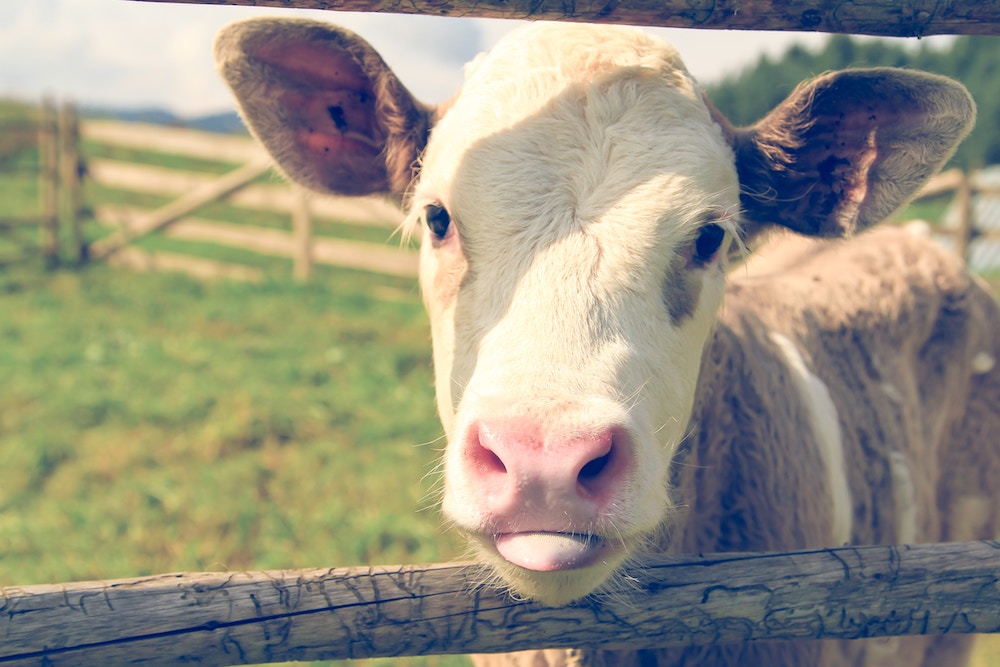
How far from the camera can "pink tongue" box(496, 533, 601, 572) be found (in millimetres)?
1442

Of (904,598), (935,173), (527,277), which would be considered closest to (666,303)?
(527,277)

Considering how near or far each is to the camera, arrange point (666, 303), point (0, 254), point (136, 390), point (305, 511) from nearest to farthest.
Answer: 1. point (666, 303)
2. point (305, 511)
3. point (136, 390)
4. point (0, 254)

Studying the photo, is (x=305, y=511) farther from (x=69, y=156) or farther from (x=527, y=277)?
(x=69, y=156)

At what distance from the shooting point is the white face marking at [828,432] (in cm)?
281

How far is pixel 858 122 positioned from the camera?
2273 mm

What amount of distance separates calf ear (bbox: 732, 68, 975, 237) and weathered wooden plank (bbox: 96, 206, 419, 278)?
7874 mm

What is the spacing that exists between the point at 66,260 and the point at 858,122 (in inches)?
403

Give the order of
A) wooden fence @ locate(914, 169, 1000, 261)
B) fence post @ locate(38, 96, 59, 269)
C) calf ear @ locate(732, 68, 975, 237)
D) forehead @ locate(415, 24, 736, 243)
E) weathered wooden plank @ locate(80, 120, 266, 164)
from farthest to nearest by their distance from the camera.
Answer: wooden fence @ locate(914, 169, 1000, 261) → weathered wooden plank @ locate(80, 120, 266, 164) → fence post @ locate(38, 96, 59, 269) → calf ear @ locate(732, 68, 975, 237) → forehead @ locate(415, 24, 736, 243)

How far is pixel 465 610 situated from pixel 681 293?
2.88 ft

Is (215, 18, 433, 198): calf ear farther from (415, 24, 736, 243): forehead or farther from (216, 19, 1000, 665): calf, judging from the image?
(415, 24, 736, 243): forehead

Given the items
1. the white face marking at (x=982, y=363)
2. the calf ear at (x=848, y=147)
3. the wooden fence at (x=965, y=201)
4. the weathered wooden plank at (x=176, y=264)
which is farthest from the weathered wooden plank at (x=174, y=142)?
the wooden fence at (x=965, y=201)

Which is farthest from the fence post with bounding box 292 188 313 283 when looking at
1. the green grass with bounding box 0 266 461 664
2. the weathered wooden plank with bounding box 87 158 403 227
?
the green grass with bounding box 0 266 461 664

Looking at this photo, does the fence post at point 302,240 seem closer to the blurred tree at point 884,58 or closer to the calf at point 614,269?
the calf at point 614,269

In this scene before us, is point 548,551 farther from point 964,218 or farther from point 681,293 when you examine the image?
point 964,218
